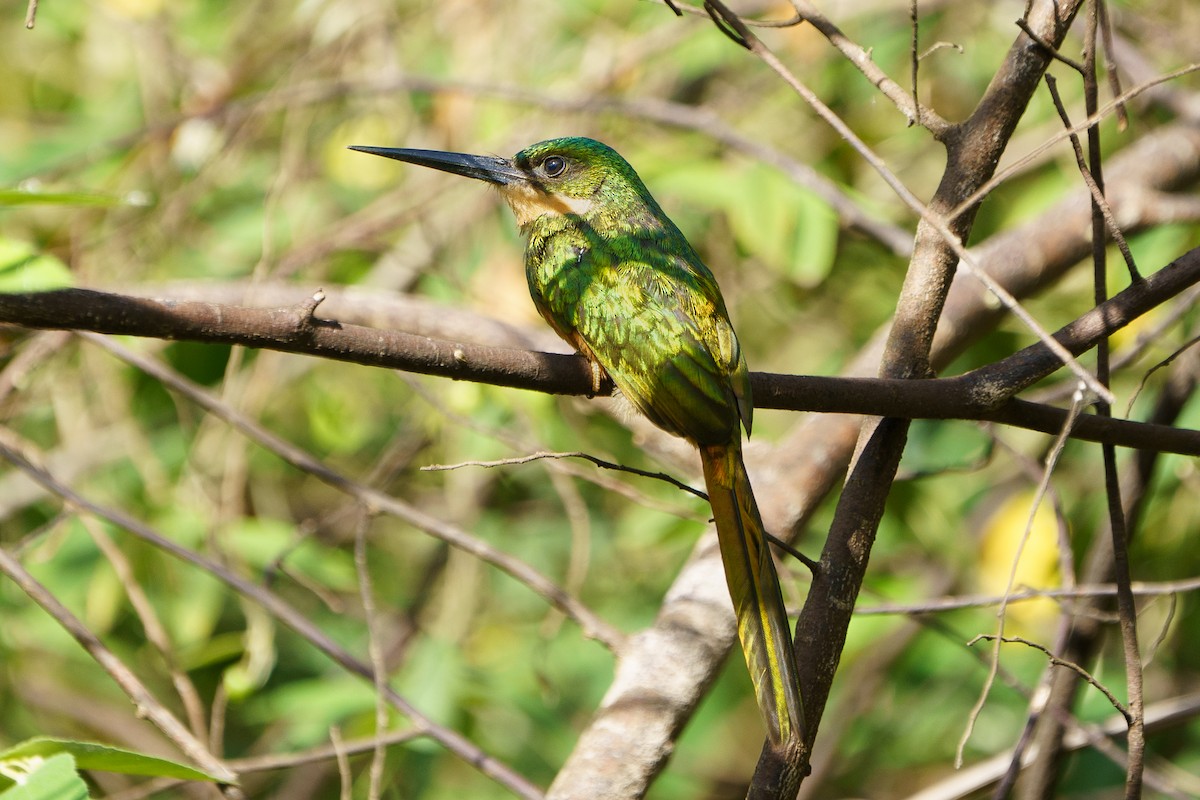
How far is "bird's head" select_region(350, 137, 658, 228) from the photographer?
7.12ft

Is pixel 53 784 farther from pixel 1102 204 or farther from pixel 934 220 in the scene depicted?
pixel 1102 204

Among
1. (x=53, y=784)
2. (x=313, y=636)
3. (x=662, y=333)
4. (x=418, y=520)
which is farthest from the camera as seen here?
(x=418, y=520)

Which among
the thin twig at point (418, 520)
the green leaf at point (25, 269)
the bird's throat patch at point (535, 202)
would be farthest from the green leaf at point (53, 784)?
the bird's throat patch at point (535, 202)

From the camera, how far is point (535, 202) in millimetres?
2201

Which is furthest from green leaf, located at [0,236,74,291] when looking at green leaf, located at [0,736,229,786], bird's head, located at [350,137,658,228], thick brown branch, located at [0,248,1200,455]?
bird's head, located at [350,137,658,228]

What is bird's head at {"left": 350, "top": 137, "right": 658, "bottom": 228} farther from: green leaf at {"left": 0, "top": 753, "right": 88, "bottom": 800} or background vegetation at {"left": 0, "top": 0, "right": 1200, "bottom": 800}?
green leaf at {"left": 0, "top": 753, "right": 88, "bottom": 800}

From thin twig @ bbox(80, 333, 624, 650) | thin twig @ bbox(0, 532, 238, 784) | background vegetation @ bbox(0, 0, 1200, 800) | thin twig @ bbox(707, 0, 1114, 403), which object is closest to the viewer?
thin twig @ bbox(707, 0, 1114, 403)

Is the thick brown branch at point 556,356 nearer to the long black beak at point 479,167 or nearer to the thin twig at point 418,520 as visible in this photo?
the thin twig at point 418,520

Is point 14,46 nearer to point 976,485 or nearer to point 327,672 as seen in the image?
point 327,672

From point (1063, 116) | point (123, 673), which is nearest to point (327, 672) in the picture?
point (123, 673)

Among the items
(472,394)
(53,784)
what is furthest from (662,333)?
(472,394)

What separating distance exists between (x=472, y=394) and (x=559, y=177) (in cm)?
65

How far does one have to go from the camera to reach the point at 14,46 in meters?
4.11

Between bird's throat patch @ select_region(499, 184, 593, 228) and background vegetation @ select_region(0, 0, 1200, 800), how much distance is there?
32 centimetres
